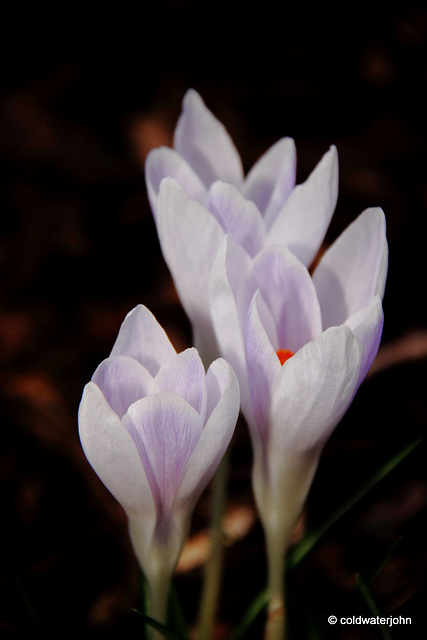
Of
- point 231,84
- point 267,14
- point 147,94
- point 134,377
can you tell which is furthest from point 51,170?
point 134,377

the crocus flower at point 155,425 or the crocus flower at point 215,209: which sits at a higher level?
the crocus flower at point 215,209

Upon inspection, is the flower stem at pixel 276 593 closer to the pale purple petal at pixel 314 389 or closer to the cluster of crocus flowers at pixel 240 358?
the cluster of crocus flowers at pixel 240 358

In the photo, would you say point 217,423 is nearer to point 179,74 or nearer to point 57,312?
point 57,312

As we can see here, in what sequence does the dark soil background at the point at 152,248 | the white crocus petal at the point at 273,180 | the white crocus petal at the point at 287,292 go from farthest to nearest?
the dark soil background at the point at 152,248, the white crocus petal at the point at 273,180, the white crocus petal at the point at 287,292

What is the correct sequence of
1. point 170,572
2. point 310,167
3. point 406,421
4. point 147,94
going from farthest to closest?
point 147,94 → point 310,167 → point 406,421 → point 170,572

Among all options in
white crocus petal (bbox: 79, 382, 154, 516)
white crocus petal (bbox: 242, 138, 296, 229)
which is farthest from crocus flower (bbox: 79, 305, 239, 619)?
white crocus petal (bbox: 242, 138, 296, 229)

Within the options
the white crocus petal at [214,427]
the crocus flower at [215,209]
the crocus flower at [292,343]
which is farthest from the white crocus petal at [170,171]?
the white crocus petal at [214,427]

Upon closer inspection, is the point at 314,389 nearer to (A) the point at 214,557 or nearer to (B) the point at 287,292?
(B) the point at 287,292
